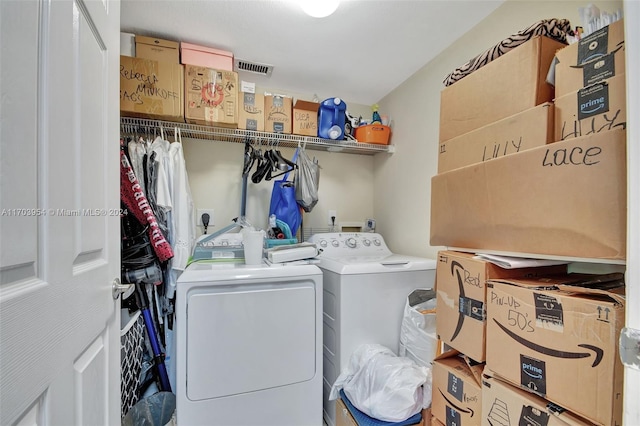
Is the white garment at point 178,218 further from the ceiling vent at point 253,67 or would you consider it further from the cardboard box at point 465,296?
the cardboard box at point 465,296

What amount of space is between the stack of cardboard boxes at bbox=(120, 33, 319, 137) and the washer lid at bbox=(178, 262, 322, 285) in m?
0.98

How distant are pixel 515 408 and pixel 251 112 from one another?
2.04 meters

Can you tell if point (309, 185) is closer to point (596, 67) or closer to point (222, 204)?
point (222, 204)

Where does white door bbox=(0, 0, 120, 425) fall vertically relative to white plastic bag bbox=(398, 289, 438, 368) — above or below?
above

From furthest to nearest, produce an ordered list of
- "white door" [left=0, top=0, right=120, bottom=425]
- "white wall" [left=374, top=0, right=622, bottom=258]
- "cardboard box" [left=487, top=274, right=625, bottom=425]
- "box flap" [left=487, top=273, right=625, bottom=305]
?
"white wall" [left=374, top=0, right=622, bottom=258], "box flap" [left=487, top=273, right=625, bottom=305], "cardboard box" [left=487, top=274, right=625, bottom=425], "white door" [left=0, top=0, right=120, bottom=425]

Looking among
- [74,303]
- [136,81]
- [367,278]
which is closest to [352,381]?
[367,278]

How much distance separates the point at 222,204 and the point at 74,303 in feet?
5.36

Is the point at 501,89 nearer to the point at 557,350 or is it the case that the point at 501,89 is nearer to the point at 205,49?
the point at 557,350

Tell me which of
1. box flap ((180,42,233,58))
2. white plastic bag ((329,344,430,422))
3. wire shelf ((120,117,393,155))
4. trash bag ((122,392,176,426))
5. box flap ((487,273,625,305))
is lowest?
trash bag ((122,392,176,426))

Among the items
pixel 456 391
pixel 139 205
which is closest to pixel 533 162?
pixel 456 391

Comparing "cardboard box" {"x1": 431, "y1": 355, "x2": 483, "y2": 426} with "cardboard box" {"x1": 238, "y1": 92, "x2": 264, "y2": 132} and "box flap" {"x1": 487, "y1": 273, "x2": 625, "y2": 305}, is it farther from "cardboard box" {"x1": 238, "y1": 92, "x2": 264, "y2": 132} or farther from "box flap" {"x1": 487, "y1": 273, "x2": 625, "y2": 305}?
"cardboard box" {"x1": 238, "y1": 92, "x2": 264, "y2": 132}

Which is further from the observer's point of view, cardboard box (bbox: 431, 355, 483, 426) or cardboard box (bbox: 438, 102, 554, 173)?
cardboard box (bbox: 431, 355, 483, 426)

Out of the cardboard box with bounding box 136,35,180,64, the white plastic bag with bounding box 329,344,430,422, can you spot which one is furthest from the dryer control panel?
the cardboard box with bounding box 136,35,180,64

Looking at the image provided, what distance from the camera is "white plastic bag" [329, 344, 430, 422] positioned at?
1.15 metres
